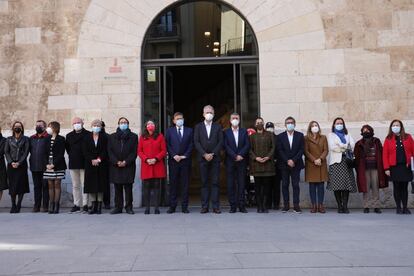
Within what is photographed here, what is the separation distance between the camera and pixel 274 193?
10.3 metres

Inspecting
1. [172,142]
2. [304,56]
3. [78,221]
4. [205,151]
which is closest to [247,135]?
[205,151]

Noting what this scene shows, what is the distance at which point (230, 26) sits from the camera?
11.3 metres

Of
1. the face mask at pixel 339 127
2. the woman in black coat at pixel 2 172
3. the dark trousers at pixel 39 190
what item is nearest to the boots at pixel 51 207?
the dark trousers at pixel 39 190

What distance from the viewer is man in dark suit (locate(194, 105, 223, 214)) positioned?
9.57m

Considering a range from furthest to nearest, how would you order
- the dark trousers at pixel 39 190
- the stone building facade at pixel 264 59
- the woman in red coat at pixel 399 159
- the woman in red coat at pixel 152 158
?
the stone building facade at pixel 264 59, the dark trousers at pixel 39 190, the woman in red coat at pixel 152 158, the woman in red coat at pixel 399 159

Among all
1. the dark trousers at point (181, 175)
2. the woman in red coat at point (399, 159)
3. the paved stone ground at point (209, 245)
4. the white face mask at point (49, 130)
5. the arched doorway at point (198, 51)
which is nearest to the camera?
the paved stone ground at point (209, 245)

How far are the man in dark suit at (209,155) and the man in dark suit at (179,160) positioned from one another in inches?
9.5

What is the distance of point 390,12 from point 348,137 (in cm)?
335

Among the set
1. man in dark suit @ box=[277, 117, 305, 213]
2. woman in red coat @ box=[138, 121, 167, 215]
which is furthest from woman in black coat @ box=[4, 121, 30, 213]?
man in dark suit @ box=[277, 117, 305, 213]

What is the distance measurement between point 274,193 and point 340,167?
1.62m

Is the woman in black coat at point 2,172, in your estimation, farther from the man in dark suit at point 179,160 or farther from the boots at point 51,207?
the man in dark suit at point 179,160

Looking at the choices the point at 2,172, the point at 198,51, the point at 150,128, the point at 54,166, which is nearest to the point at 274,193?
the point at 150,128

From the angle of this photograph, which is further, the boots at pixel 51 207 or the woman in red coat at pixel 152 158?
the boots at pixel 51 207

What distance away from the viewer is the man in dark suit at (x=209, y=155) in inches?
377
